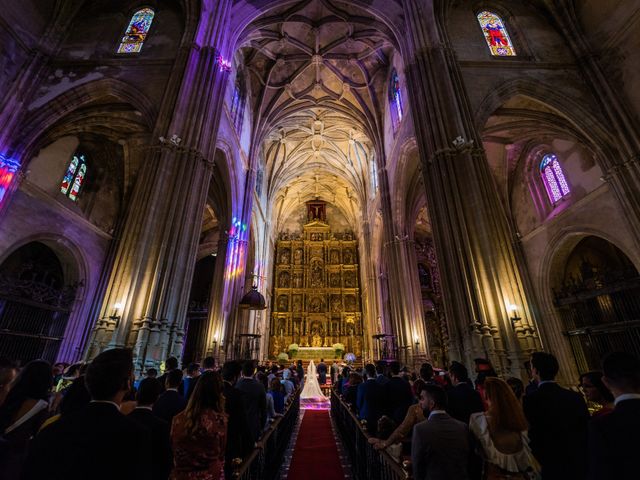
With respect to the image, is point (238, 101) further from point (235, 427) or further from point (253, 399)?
point (235, 427)

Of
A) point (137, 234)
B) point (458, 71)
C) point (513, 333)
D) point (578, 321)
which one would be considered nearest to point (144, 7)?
point (137, 234)

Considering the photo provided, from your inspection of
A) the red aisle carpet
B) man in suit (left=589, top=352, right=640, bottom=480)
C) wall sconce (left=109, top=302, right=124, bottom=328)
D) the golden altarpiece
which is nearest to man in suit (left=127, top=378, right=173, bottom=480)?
man in suit (left=589, top=352, right=640, bottom=480)

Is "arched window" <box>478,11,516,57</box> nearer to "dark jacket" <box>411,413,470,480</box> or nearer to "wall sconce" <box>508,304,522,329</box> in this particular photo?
"wall sconce" <box>508,304,522,329</box>

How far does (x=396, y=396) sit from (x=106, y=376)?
3.71 metres

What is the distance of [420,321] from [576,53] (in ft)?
41.5

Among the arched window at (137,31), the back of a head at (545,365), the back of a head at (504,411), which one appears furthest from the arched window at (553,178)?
the arched window at (137,31)

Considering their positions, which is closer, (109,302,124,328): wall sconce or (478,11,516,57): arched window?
(109,302,124,328): wall sconce

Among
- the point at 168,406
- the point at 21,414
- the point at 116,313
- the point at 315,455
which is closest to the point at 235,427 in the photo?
the point at 168,406

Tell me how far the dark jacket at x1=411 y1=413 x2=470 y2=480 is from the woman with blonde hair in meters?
0.24

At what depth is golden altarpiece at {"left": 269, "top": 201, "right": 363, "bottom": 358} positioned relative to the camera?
2702 centimetres

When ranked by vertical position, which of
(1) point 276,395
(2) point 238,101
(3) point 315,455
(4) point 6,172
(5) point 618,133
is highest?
(2) point 238,101

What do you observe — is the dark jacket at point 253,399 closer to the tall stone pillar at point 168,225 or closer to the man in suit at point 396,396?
the man in suit at point 396,396

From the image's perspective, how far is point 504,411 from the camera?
7.52ft

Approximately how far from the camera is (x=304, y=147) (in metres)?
26.9
